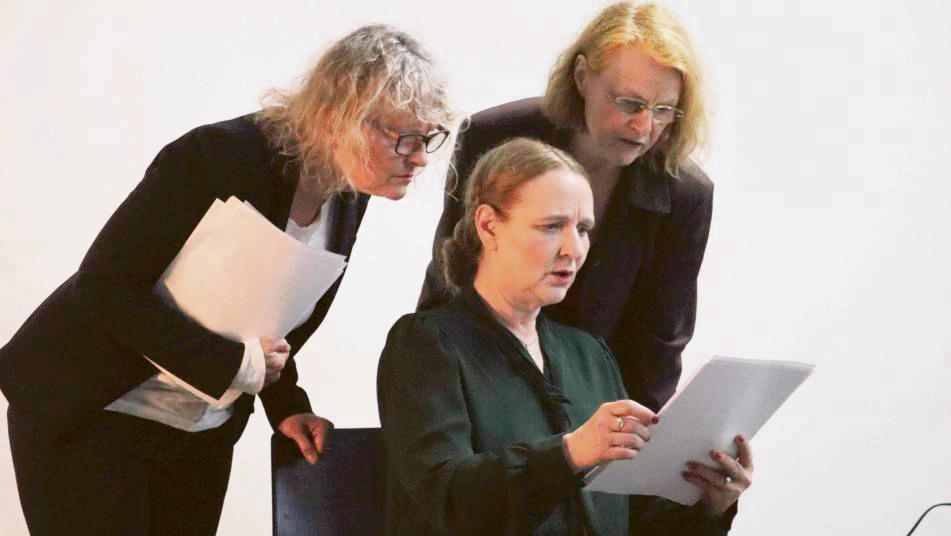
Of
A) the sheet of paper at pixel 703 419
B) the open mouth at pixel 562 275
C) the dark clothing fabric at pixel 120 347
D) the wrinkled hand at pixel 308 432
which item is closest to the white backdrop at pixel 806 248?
the wrinkled hand at pixel 308 432

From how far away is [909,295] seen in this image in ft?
10.9

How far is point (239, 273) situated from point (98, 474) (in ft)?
1.09

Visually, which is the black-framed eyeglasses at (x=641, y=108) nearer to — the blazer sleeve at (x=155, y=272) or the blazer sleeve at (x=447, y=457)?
the blazer sleeve at (x=447, y=457)

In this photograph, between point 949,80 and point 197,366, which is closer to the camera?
point 197,366

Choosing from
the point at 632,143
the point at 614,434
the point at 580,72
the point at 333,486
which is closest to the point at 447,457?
the point at 614,434

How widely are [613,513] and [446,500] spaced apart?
321 mm

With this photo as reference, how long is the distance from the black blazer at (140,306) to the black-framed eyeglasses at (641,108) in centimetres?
48

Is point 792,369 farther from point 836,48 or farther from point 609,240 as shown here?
point 836,48

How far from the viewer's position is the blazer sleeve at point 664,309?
2.14 meters

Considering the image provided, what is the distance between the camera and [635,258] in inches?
83.2

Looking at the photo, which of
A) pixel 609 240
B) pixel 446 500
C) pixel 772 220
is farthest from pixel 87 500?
pixel 772 220

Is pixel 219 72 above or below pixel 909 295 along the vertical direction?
above

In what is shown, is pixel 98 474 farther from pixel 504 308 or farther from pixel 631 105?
pixel 631 105

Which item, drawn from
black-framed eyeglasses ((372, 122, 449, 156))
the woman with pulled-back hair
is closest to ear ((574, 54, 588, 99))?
the woman with pulled-back hair
